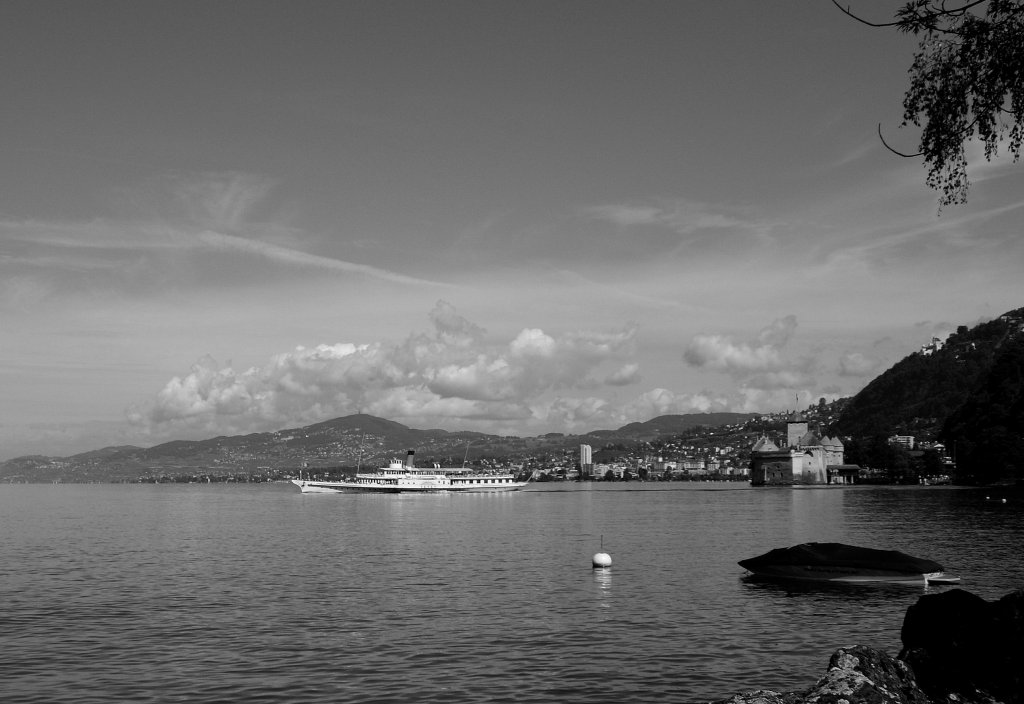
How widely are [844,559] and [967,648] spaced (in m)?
27.3

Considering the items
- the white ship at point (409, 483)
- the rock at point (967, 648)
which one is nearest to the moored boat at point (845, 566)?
the rock at point (967, 648)

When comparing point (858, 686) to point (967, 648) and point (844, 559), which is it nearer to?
point (967, 648)

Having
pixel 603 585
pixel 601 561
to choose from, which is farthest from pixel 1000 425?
pixel 603 585

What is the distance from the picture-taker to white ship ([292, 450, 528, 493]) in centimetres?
17688

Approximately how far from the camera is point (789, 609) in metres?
32.4

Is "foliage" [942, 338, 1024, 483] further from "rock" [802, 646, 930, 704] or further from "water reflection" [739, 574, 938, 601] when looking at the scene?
"rock" [802, 646, 930, 704]

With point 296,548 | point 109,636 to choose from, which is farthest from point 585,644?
point 296,548

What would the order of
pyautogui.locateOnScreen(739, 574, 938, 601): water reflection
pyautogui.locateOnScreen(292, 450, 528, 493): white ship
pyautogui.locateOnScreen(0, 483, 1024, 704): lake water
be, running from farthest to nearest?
1. pyautogui.locateOnScreen(292, 450, 528, 493): white ship
2. pyautogui.locateOnScreen(739, 574, 938, 601): water reflection
3. pyautogui.locateOnScreen(0, 483, 1024, 704): lake water

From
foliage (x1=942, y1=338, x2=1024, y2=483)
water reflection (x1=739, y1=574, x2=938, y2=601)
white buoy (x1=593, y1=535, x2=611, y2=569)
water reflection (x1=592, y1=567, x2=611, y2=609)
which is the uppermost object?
foliage (x1=942, y1=338, x2=1024, y2=483)

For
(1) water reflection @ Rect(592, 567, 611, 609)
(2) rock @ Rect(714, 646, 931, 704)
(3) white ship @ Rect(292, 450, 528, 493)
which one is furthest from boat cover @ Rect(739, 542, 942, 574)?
(3) white ship @ Rect(292, 450, 528, 493)

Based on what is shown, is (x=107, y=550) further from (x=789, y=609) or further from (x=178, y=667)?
(x=789, y=609)

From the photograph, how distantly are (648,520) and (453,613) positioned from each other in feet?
202

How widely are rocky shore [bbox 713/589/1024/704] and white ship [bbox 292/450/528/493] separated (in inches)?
6443

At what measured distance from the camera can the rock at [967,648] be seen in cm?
1377
